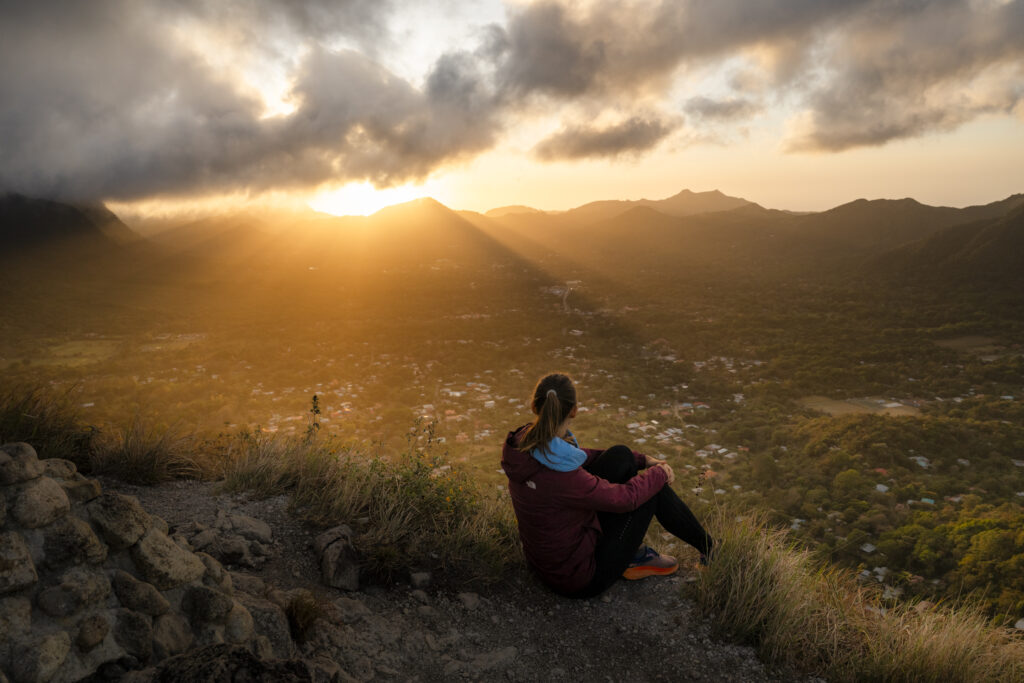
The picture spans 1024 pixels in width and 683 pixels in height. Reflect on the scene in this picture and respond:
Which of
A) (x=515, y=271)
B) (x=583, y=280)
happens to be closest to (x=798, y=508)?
(x=583, y=280)

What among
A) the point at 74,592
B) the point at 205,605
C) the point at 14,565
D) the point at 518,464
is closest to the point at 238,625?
the point at 205,605

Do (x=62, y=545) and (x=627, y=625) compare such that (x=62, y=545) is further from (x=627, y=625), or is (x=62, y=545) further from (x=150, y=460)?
(x=627, y=625)

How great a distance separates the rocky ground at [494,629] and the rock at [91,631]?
1.04 m

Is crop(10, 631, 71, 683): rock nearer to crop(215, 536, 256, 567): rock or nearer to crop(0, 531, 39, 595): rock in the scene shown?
crop(0, 531, 39, 595): rock

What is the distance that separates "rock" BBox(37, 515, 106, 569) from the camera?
2.32 meters

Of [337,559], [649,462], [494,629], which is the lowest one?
[494,629]

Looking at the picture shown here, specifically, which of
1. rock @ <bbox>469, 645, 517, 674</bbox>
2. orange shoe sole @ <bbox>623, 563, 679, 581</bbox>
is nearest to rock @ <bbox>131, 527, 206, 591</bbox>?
rock @ <bbox>469, 645, 517, 674</bbox>

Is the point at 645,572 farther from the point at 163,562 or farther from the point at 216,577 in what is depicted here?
the point at 163,562

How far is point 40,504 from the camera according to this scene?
7.73 ft

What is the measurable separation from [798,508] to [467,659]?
5.80 m

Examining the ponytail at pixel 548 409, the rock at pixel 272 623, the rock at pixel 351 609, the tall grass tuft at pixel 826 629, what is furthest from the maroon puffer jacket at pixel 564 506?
the rock at pixel 272 623

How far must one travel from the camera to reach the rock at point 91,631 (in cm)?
211

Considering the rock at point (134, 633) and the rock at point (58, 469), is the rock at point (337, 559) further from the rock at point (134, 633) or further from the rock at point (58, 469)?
the rock at point (58, 469)

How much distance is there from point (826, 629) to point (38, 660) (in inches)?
169
